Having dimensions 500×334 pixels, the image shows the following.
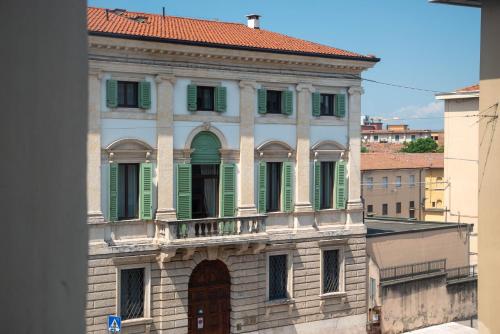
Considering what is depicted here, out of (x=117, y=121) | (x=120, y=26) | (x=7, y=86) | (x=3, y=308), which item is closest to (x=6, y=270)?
(x=3, y=308)

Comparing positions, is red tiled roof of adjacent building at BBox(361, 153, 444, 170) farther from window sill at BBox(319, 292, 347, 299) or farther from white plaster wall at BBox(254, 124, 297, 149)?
white plaster wall at BBox(254, 124, 297, 149)

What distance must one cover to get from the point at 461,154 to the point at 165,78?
2426cm

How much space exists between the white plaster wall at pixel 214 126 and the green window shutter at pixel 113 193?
209 centimetres

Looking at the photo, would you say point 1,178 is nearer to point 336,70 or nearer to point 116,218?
point 116,218

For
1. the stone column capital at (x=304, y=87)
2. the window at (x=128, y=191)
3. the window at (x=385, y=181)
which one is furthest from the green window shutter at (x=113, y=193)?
the window at (x=385, y=181)

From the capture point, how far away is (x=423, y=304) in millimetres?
27000

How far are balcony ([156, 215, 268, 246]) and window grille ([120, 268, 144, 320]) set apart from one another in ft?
4.25

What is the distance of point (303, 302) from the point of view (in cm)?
2408

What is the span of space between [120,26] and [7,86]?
66.4 ft

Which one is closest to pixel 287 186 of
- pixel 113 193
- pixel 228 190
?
pixel 228 190

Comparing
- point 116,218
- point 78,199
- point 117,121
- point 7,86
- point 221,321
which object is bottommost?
point 221,321

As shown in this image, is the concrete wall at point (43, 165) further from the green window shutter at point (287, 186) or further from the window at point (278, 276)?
the window at point (278, 276)

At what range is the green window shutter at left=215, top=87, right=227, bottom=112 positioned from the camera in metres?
22.0

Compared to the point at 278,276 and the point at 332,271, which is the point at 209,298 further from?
the point at 332,271
